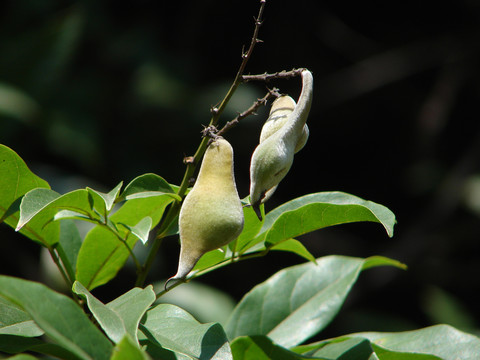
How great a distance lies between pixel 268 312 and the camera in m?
1.20

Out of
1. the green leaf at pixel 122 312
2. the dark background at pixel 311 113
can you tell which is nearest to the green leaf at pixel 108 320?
the green leaf at pixel 122 312

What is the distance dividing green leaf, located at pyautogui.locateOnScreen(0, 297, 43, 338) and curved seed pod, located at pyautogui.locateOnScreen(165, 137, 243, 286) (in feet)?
0.77

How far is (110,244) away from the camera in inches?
39.5

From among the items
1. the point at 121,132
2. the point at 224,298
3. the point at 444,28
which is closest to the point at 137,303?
the point at 224,298

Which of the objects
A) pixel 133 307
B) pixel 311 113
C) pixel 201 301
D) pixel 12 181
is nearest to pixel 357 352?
pixel 133 307

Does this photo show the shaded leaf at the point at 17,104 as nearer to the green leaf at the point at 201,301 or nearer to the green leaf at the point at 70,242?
the green leaf at the point at 201,301

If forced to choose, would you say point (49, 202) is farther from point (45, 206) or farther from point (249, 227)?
point (249, 227)

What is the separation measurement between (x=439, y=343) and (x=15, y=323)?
0.73m

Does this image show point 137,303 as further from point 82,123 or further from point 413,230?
point 413,230

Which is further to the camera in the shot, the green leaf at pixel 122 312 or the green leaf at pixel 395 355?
the green leaf at pixel 395 355

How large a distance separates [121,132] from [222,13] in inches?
44.1

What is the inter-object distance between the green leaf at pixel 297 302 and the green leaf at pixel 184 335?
37 cm

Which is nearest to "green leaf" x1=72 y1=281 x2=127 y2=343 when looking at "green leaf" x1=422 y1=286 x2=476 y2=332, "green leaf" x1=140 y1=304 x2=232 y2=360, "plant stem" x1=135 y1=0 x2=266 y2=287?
"green leaf" x1=140 y1=304 x2=232 y2=360

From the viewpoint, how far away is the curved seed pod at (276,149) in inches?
31.0
